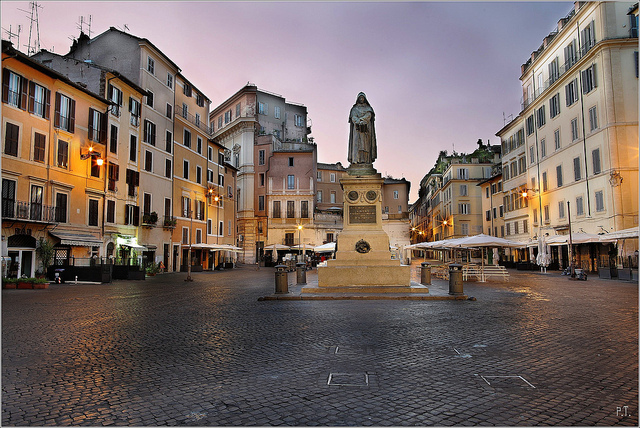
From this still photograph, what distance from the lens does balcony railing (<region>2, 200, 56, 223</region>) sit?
22.8 meters

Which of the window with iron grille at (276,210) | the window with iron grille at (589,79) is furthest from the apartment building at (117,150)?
the window with iron grille at (589,79)

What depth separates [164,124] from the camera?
3944cm

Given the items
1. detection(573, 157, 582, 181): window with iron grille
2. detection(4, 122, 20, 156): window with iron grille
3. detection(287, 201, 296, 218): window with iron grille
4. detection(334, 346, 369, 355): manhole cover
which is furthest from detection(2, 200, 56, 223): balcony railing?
detection(573, 157, 582, 181): window with iron grille

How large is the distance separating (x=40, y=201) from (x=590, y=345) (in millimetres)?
27468

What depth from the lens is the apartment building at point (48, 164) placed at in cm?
2333

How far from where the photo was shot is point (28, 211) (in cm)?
2409

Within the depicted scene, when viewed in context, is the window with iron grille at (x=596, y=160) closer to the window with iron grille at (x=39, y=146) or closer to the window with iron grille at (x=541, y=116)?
the window with iron grille at (x=541, y=116)

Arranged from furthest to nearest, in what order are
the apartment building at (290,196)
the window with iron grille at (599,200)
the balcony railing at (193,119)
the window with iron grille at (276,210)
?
the window with iron grille at (276,210)
the apartment building at (290,196)
the balcony railing at (193,119)
the window with iron grille at (599,200)

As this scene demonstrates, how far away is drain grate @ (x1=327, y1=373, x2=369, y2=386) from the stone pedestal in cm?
867

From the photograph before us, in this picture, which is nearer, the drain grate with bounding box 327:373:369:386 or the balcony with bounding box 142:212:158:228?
the drain grate with bounding box 327:373:369:386

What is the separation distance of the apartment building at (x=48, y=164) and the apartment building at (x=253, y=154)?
97.2 feet

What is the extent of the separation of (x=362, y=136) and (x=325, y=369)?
11686 mm

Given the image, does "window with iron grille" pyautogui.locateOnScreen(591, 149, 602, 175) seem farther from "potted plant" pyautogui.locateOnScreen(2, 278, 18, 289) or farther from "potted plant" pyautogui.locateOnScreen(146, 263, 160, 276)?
"potted plant" pyautogui.locateOnScreen(2, 278, 18, 289)

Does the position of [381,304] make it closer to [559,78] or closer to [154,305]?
[154,305]
